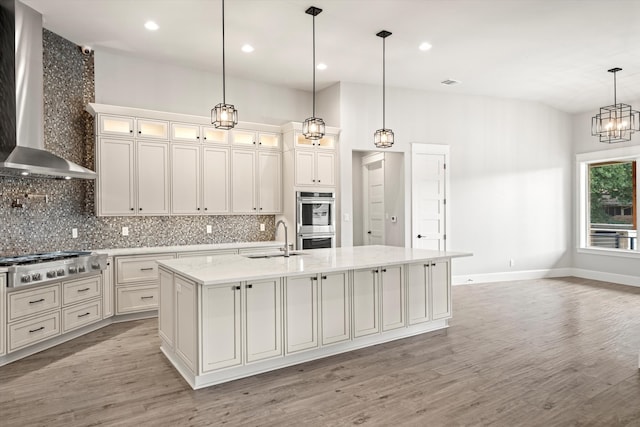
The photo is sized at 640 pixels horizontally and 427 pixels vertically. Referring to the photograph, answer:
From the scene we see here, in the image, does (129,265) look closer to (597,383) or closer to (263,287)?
(263,287)

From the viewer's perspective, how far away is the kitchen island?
3053 mm

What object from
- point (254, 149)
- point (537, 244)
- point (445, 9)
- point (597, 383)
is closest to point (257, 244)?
point (254, 149)

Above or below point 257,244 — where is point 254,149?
above

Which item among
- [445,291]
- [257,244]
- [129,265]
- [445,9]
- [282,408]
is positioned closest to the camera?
[282,408]

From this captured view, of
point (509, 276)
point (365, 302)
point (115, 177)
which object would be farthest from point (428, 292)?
point (509, 276)

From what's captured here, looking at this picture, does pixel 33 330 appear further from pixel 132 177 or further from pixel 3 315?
pixel 132 177

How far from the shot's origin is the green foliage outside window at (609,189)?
298 inches

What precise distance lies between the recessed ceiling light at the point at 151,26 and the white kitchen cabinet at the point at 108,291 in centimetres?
268

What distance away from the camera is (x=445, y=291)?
4.56 m

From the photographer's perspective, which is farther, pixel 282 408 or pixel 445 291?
pixel 445 291

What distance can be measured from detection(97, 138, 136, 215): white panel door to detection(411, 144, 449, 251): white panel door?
4392mm

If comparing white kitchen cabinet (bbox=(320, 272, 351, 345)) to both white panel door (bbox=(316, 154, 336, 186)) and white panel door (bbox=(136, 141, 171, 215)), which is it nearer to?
white panel door (bbox=(316, 154, 336, 186))

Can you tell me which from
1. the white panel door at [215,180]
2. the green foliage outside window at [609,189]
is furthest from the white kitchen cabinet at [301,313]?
the green foliage outside window at [609,189]

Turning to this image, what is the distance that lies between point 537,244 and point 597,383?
5365 millimetres
